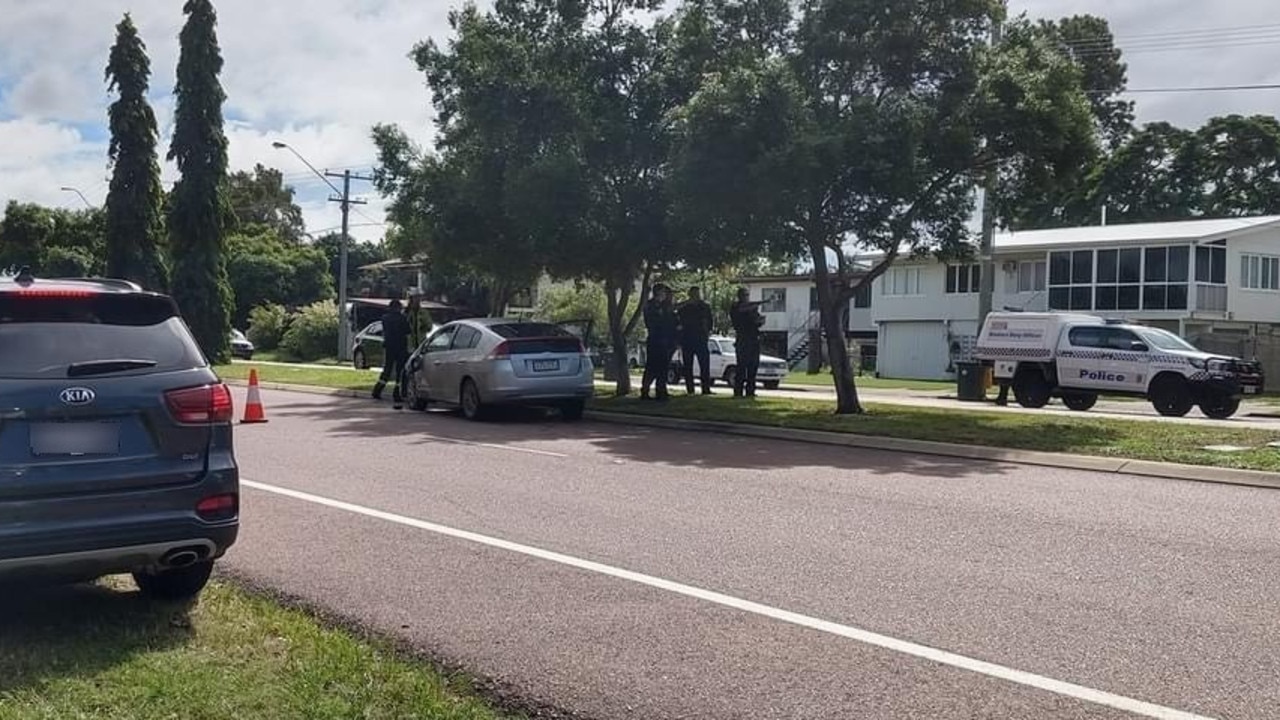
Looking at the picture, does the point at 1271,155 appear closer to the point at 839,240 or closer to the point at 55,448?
the point at 839,240

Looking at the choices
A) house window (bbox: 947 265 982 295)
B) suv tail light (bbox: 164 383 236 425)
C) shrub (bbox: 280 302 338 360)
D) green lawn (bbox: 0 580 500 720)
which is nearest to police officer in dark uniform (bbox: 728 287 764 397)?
green lawn (bbox: 0 580 500 720)

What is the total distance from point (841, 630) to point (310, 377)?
24.1m

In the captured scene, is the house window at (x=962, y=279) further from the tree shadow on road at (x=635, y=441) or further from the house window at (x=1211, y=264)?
the tree shadow on road at (x=635, y=441)

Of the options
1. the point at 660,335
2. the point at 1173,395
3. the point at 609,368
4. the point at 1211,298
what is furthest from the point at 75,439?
the point at 1211,298

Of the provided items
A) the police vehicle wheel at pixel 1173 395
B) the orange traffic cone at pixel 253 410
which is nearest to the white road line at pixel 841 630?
the orange traffic cone at pixel 253 410

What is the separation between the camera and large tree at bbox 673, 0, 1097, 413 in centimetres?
1620

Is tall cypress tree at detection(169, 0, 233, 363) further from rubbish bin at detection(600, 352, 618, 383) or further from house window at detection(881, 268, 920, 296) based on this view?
house window at detection(881, 268, 920, 296)

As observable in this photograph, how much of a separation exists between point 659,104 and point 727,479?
11403 mm

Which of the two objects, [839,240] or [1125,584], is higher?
[839,240]

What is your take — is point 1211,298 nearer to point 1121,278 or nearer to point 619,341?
point 1121,278

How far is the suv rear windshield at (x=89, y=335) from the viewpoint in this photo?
5473mm

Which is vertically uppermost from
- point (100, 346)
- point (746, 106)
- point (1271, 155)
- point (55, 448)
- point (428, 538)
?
point (1271, 155)

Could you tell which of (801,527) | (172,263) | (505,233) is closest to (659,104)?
(505,233)

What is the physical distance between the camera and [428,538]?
813 centimetres
